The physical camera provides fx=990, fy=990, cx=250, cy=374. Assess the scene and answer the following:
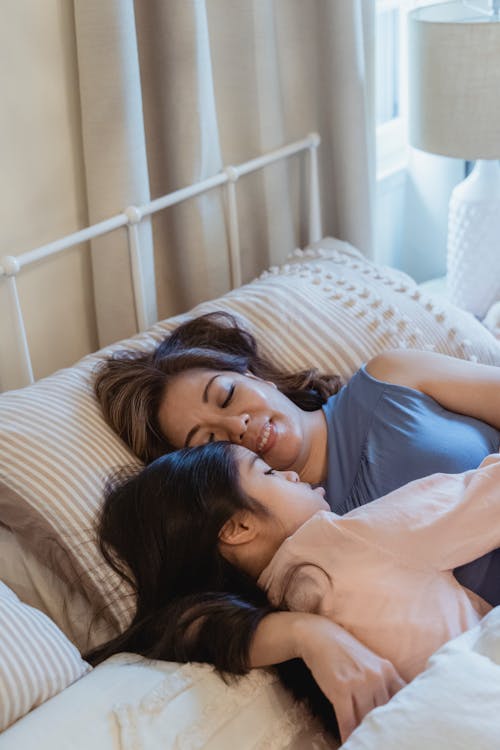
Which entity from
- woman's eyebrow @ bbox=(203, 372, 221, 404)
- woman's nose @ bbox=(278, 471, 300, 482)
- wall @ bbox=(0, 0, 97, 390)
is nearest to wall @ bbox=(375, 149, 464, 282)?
wall @ bbox=(0, 0, 97, 390)

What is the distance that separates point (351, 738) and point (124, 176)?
1.12 metres

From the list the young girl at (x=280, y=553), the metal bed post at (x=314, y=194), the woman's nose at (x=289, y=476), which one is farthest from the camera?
the metal bed post at (x=314, y=194)

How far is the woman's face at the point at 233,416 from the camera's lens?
4.87 ft

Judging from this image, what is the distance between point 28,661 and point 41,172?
37.4 inches

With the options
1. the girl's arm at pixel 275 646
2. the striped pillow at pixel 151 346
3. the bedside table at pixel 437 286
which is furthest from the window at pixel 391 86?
the girl's arm at pixel 275 646

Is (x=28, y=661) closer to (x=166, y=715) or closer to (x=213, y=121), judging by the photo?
(x=166, y=715)

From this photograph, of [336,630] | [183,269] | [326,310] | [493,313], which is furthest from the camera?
[493,313]

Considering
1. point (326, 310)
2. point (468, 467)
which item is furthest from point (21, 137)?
point (468, 467)

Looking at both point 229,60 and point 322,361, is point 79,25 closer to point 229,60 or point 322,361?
point 229,60

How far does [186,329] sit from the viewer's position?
1.71m

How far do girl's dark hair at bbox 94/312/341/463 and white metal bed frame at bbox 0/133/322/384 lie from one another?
180 mm

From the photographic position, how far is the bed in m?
1.03

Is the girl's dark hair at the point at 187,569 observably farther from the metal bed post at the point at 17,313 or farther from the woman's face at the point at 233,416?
the metal bed post at the point at 17,313

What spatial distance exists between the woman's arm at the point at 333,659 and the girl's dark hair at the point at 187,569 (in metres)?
0.03
